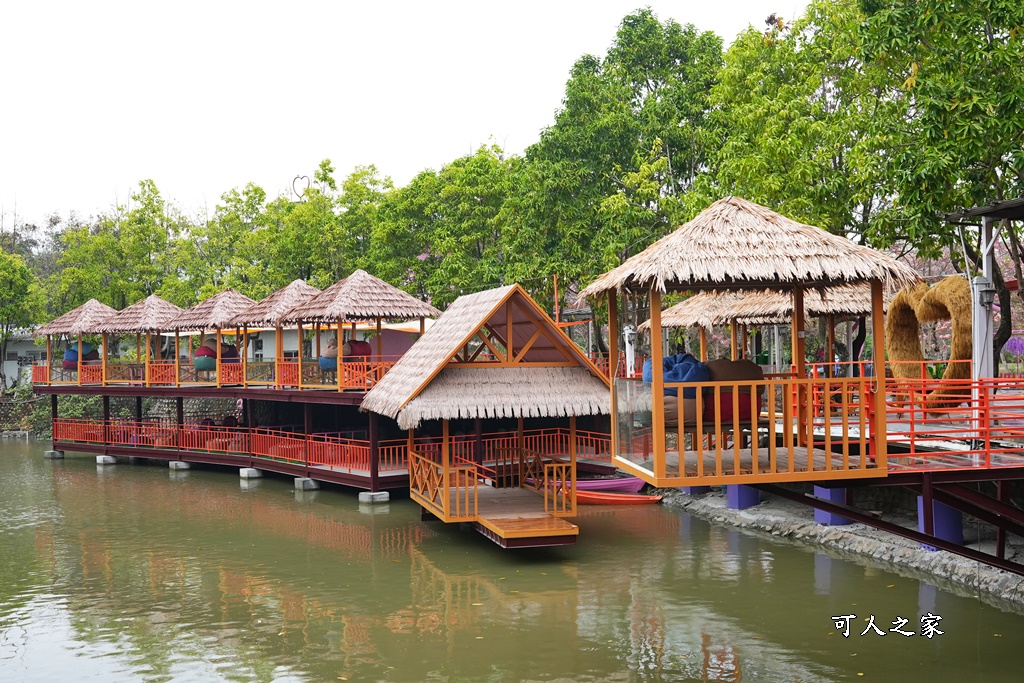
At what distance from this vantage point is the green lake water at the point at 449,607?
1213cm

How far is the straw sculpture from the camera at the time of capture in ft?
54.9

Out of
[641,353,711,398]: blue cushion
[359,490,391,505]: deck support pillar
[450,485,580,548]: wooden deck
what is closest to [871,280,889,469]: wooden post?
[641,353,711,398]: blue cushion

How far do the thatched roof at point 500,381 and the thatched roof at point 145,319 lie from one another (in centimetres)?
1651

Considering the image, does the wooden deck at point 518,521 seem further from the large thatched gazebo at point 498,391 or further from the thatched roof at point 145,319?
the thatched roof at point 145,319

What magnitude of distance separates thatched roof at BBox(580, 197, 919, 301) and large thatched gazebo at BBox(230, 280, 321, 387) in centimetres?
1913

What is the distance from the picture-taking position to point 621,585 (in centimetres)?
1602

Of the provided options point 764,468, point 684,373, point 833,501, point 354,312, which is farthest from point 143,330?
point 764,468

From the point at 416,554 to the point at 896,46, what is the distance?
12.5 meters

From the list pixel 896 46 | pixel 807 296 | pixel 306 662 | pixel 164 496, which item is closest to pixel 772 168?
pixel 807 296

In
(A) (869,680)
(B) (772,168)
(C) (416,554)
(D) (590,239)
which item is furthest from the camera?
(D) (590,239)

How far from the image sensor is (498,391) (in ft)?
60.7

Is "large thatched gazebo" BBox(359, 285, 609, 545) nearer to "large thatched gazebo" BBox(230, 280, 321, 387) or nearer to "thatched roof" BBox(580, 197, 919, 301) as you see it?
"thatched roof" BBox(580, 197, 919, 301)

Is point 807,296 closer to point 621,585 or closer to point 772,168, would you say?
point 772,168

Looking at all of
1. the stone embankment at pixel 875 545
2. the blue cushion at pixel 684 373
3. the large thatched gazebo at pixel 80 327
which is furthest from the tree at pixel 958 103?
the large thatched gazebo at pixel 80 327
